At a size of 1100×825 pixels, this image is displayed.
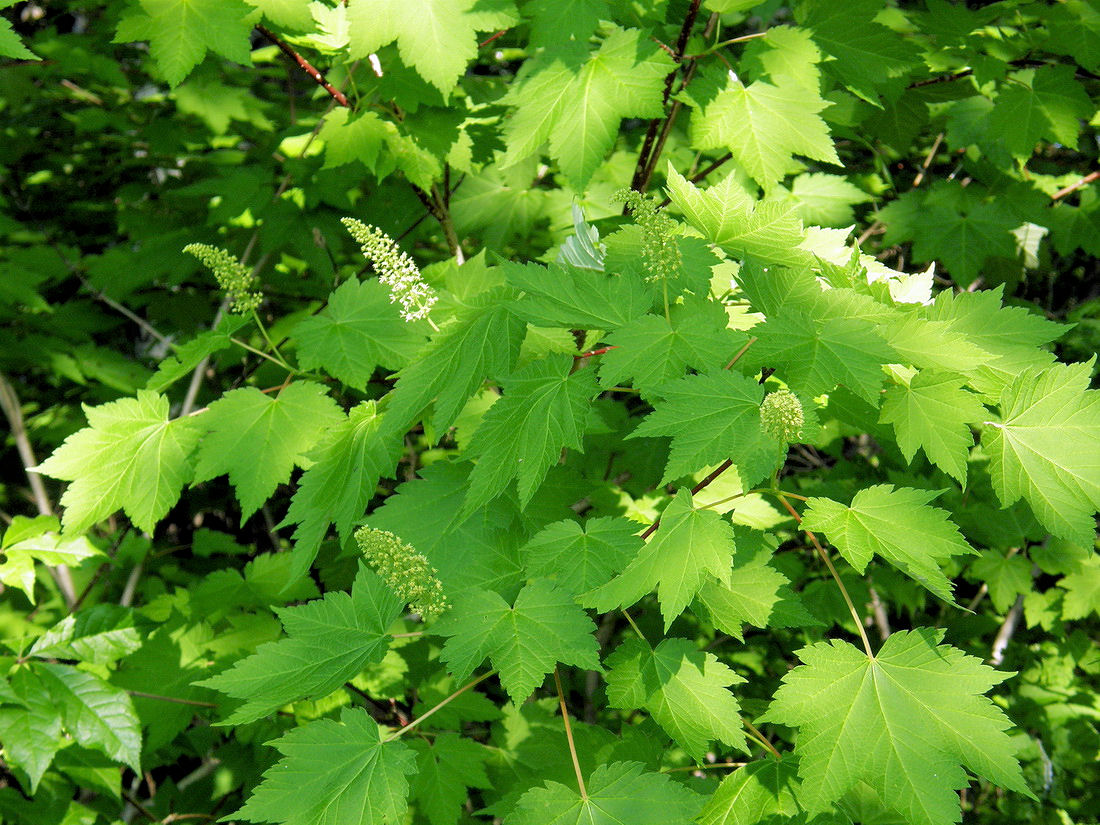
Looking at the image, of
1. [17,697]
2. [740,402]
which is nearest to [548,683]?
[17,697]

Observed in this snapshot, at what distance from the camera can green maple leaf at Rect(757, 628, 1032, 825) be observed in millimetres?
1427

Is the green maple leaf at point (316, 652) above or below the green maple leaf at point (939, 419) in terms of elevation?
below

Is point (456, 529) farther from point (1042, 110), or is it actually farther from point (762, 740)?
point (1042, 110)

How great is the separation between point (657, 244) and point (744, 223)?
0.32 m

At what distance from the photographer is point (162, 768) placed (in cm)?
498

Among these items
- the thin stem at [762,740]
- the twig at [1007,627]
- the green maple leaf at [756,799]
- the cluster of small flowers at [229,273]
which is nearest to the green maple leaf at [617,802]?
the green maple leaf at [756,799]

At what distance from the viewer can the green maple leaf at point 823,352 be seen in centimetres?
143

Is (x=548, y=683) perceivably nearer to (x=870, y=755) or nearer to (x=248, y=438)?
(x=248, y=438)

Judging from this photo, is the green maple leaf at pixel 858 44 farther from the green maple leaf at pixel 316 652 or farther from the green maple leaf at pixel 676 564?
the green maple leaf at pixel 316 652

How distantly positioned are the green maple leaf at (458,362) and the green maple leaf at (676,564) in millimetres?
489

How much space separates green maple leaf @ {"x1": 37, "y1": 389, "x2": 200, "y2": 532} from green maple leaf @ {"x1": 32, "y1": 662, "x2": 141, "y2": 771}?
24.7 inches

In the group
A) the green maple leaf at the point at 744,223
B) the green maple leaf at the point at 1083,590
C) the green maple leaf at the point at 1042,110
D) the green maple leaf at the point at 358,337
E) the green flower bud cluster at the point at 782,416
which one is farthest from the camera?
the green maple leaf at the point at 1083,590

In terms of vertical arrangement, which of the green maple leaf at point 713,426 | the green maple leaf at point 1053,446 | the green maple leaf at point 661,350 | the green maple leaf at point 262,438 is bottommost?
the green maple leaf at point 262,438

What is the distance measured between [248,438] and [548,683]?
218 centimetres
